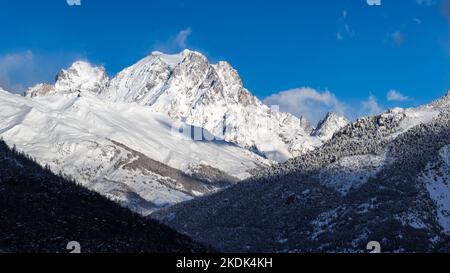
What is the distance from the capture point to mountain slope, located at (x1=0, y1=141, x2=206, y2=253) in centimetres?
8350

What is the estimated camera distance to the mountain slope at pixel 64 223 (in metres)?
83.5

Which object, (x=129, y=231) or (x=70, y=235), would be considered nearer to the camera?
(x=70, y=235)

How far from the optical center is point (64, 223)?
90312mm
